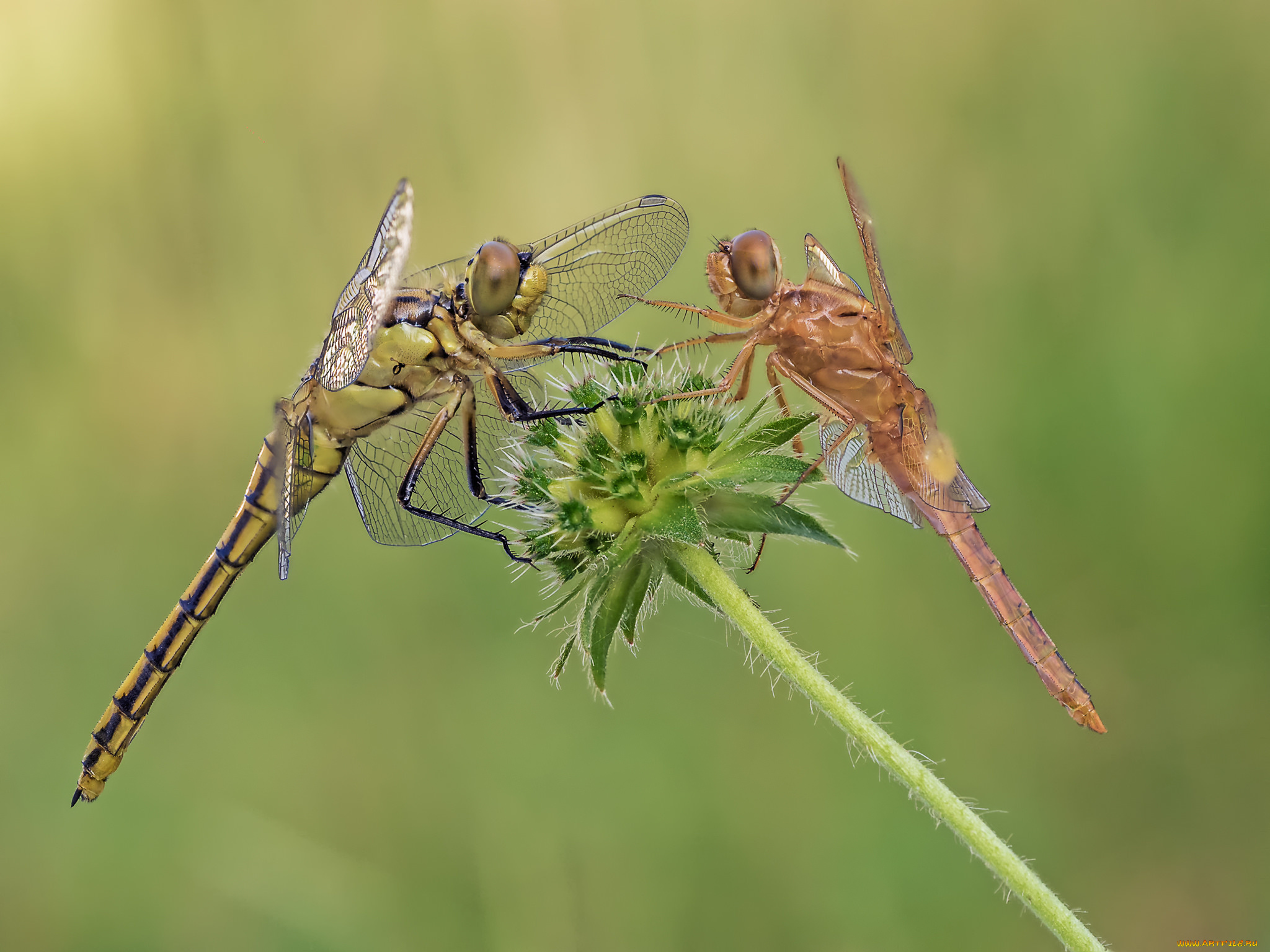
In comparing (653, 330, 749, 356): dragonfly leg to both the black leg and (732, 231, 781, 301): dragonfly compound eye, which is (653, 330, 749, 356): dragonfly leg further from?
the black leg

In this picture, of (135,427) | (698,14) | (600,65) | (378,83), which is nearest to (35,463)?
Result: (135,427)

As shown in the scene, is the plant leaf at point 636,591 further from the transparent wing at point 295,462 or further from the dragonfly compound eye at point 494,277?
the transparent wing at point 295,462

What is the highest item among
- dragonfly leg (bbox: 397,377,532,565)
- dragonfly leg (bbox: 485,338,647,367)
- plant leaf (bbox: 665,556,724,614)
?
dragonfly leg (bbox: 485,338,647,367)

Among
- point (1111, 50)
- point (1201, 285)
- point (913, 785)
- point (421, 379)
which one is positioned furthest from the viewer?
point (1111, 50)

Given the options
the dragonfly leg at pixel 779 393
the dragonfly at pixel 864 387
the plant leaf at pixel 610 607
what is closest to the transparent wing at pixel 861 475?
the dragonfly at pixel 864 387

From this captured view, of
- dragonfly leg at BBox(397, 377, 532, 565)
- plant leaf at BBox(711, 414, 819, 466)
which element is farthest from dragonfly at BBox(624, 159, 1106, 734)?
dragonfly leg at BBox(397, 377, 532, 565)

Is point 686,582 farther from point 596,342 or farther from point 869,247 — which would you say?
point 869,247

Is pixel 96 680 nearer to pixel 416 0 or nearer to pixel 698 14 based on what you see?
pixel 416 0
